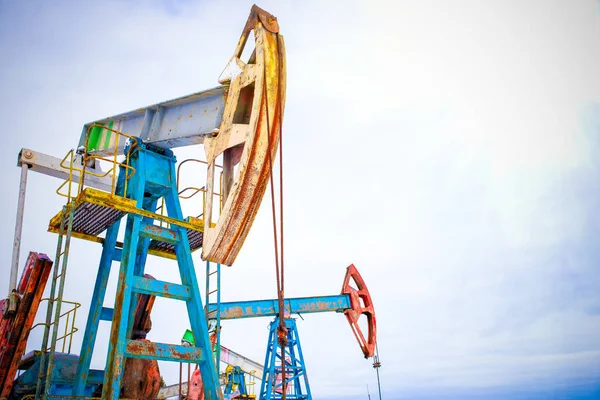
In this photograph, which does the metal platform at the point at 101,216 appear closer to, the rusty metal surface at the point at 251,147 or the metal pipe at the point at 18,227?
the metal pipe at the point at 18,227

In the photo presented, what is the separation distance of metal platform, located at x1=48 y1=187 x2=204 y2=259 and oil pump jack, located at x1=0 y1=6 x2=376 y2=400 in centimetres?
1

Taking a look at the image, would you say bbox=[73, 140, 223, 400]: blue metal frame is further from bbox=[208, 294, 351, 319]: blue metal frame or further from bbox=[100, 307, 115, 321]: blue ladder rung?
bbox=[208, 294, 351, 319]: blue metal frame

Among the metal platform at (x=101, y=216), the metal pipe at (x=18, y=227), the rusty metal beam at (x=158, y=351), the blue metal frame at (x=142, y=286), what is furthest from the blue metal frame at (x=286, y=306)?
the rusty metal beam at (x=158, y=351)

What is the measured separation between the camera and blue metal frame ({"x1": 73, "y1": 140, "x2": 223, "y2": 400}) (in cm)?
484

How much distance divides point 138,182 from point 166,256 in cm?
154

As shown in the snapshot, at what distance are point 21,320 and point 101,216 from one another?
1480 mm

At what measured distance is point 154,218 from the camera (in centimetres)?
557

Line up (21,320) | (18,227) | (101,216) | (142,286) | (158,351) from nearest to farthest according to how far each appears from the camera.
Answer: (158,351), (142,286), (21,320), (101,216), (18,227)

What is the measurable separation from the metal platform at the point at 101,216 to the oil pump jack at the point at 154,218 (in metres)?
0.01

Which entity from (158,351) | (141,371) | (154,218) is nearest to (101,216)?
(154,218)

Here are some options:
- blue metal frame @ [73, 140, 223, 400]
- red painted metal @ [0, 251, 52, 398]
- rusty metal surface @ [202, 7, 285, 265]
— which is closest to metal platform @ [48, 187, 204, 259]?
blue metal frame @ [73, 140, 223, 400]

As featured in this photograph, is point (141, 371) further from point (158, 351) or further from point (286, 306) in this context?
point (286, 306)

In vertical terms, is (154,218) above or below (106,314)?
above

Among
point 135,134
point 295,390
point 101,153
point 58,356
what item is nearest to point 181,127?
point 135,134
